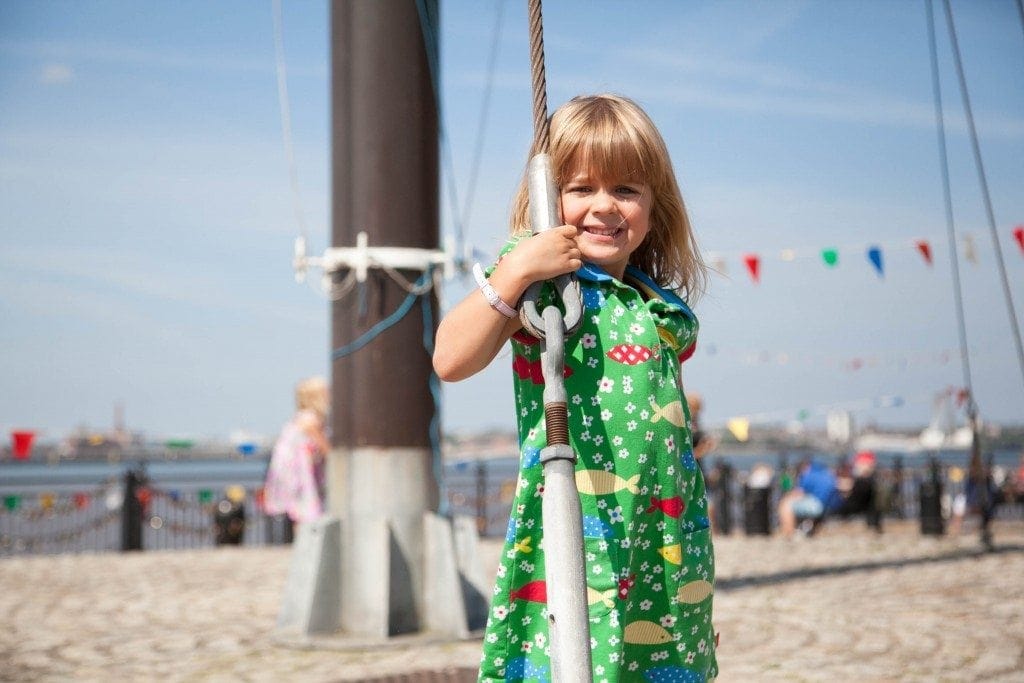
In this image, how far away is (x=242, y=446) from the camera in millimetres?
17703

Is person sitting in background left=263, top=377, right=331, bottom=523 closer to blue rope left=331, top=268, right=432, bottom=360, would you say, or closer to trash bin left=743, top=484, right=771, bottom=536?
blue rope left=331, top=268, right=432, bottom=360

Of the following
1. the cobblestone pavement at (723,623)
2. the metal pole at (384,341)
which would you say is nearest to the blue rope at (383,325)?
the metal pole at (384,341)

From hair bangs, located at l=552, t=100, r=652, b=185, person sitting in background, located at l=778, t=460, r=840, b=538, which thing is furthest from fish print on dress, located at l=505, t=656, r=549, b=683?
person sitting in background, located at l=778, t=460, r=840, b=538

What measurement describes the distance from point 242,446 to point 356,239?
39.5 feet

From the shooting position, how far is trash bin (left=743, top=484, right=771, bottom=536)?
16.1 metres

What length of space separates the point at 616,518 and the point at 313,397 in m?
7.54

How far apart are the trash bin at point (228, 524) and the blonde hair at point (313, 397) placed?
7.07 m

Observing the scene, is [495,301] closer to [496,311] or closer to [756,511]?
[496,311]

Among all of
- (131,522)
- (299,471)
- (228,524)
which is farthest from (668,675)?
(228,524)

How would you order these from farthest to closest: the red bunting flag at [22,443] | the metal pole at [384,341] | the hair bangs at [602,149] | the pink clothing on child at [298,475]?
1. the red bunting flag at [22,443]
2. the pink clothing on child at [298,475]
3. the metal pole at [384,341]
4. the hair bangs at [602,149]

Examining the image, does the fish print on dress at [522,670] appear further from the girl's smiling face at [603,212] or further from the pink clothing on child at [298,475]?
the pink clothing on child at [298,475]

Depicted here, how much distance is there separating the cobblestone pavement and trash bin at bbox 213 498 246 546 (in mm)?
3534

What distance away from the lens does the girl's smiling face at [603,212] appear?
234 centimetres

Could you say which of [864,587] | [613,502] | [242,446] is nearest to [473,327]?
[613,502]
